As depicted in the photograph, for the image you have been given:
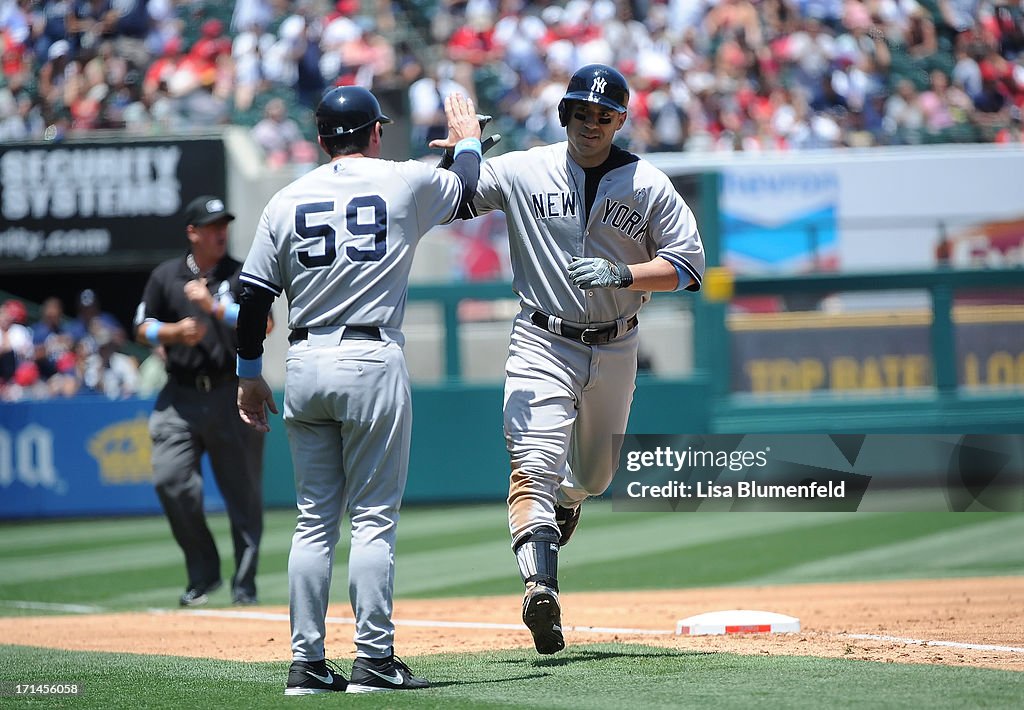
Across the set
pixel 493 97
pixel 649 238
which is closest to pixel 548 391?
pixel 649 238

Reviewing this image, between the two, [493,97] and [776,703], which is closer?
[776,703]

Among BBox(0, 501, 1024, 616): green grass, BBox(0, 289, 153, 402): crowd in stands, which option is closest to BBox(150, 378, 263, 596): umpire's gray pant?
BBox(0, 501, 1024, 616): green grass

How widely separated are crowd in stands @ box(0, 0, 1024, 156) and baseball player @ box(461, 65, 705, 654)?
1061 centimetres

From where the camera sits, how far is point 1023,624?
5.83 m

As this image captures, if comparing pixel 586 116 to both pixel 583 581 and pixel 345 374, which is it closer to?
pixel 345 374

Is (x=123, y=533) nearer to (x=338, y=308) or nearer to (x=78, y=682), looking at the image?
(x=78, y=682)

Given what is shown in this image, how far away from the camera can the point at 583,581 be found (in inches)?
346

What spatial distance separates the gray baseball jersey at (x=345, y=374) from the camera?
4422mm

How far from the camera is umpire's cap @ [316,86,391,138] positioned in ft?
15.0

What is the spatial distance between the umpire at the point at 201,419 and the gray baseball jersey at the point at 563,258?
2818 millimetres

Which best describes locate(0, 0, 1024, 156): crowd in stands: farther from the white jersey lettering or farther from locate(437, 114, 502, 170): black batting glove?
the white jersey lettering

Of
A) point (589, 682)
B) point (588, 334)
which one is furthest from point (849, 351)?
point (589, 682)

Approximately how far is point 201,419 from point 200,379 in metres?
0.23

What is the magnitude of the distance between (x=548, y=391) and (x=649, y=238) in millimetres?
748
